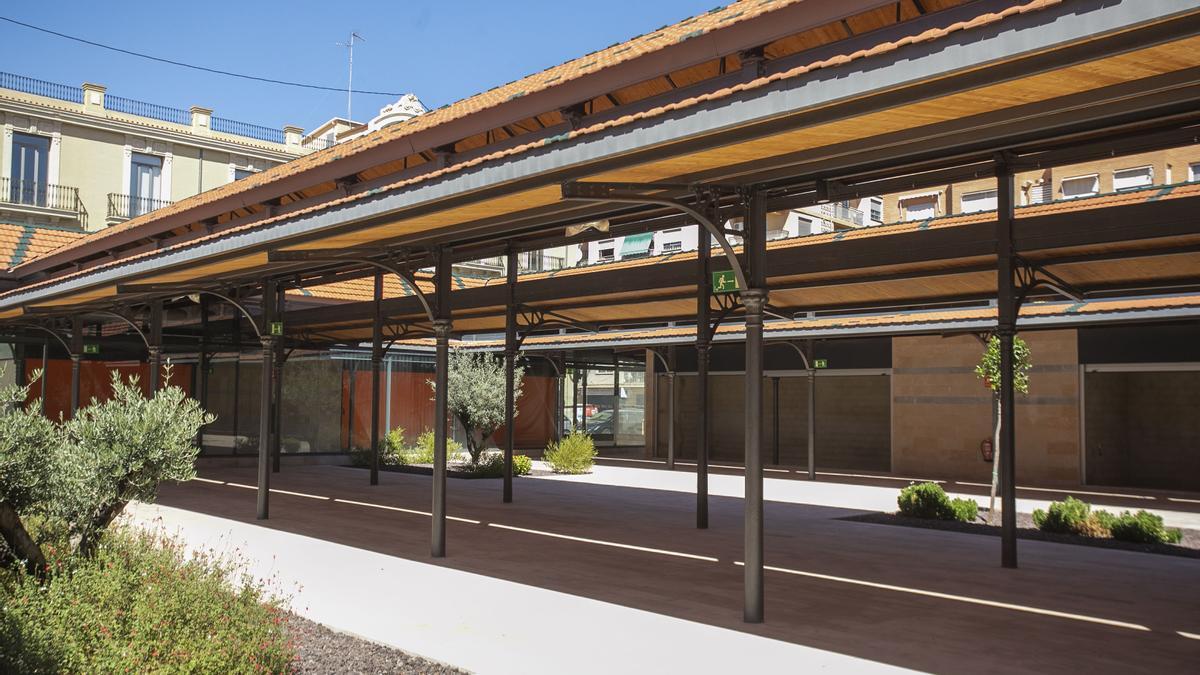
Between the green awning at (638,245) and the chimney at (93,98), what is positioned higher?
the chimney at (93,98)

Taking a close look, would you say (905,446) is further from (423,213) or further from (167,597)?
(167,597)

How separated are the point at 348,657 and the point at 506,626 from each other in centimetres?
142

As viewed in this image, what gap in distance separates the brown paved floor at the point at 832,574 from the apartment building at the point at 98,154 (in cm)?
2847

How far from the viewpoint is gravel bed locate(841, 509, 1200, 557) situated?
12.7 m

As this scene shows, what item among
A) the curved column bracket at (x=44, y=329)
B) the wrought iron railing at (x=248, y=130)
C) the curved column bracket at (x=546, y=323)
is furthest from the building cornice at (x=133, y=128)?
the curved column bracket at (x=546, y=323)

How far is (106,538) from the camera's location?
890cm

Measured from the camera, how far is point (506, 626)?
7.60 m

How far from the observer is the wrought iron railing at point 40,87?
40500mm

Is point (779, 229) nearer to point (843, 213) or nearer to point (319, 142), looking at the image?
point (843, 213)

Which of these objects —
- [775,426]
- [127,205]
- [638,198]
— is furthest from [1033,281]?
[127,205]

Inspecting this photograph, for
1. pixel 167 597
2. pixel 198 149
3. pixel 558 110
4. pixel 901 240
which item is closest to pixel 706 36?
pixel 558 110

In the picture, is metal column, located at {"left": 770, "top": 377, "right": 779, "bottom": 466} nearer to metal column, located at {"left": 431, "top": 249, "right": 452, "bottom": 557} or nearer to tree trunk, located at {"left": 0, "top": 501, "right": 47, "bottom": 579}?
metal column, located at {"left": 431, "top": 249, "right": 452, "bottom": 557}

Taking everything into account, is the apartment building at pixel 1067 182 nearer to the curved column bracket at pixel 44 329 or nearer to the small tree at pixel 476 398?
the small tree at pixel 476 398

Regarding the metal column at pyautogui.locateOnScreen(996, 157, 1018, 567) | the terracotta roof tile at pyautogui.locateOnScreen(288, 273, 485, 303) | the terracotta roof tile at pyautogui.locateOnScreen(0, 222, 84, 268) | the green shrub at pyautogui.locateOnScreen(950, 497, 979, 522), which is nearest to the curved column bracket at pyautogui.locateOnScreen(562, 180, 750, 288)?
the metal column at pyautogui.locateOnScreen(996, 157, 1018, 567)
